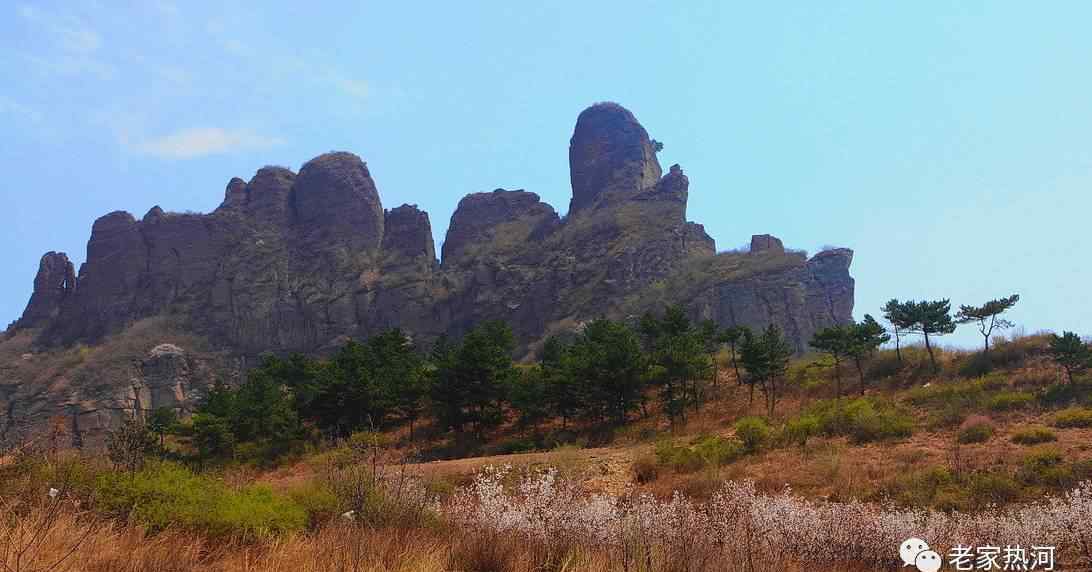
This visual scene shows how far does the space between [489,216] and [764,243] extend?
3707 centimetres

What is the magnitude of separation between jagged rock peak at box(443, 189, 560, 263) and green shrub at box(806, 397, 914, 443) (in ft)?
230

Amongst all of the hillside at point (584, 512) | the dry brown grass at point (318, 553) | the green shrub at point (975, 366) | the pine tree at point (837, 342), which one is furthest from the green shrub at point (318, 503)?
the green shrub at point (975, 366)

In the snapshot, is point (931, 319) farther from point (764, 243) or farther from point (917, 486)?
point (764, 243)

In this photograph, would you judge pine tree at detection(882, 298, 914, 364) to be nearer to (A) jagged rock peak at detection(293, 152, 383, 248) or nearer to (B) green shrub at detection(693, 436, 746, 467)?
(B) green shrub at detection(693, 436, 746, 467)

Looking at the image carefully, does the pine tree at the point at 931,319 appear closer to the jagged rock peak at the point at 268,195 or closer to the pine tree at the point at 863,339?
the pine tree at the point at 863,339

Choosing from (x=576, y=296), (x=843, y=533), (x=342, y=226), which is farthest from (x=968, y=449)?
(x=342, y=226)

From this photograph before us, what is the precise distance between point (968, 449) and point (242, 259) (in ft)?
273

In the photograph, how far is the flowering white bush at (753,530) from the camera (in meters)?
6.00

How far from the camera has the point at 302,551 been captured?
5934 millimetres

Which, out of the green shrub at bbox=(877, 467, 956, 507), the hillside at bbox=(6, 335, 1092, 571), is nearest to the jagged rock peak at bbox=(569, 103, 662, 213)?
the hillside at bbox=(6, 335, 1092, 571)

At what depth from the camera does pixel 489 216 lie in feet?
309

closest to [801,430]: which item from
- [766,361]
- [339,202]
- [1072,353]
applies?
[766,361]

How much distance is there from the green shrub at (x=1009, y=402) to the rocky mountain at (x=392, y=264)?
43754 mm

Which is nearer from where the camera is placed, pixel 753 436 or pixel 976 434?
pixel 976 434
